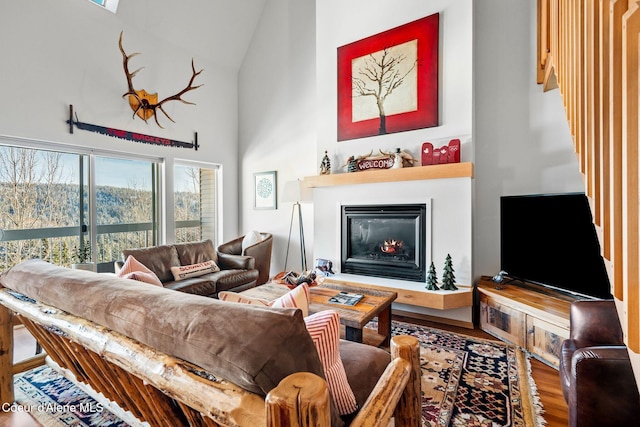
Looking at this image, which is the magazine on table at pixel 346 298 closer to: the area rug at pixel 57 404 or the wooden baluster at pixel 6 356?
the area rug at pixel 57 404

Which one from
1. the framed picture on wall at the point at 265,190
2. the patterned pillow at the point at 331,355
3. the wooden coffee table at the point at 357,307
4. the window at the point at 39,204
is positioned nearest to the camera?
the patterned pillow at the point at 331,355

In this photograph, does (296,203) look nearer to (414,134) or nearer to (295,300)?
(414,134)

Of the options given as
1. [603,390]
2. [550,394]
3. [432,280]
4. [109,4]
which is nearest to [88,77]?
[109,4]

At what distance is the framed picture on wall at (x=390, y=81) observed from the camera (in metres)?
3.21

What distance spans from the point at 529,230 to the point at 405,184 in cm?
123

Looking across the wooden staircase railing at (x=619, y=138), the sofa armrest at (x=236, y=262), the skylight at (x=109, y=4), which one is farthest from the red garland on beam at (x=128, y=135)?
the wooden staircase railing at (x=619, y=138)

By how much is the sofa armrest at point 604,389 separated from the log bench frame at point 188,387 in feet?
2.05

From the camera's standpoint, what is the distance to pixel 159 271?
10.7 ft

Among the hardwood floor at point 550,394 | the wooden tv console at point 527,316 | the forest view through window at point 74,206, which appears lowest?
the hardwood floor at point 550,394

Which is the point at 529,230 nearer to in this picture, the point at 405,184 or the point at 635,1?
the point at 405,184

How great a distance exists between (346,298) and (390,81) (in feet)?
8.34

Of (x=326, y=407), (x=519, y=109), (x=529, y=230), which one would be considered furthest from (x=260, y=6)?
(x=326, y=407)

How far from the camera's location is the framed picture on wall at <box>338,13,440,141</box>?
126 inches

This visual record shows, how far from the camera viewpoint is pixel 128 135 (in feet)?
12.9
